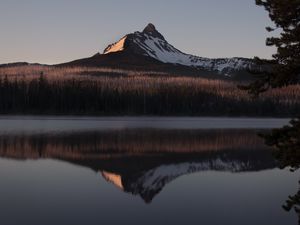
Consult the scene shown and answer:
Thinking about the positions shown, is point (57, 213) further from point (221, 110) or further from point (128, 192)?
point (221, 110)

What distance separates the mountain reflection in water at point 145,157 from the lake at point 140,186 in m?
0.05

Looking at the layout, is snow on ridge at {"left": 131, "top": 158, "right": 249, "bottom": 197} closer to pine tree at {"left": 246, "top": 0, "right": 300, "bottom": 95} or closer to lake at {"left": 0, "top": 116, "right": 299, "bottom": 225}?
lake at {"left": 0, "top": 116, "right": 299, "bottom": 225}

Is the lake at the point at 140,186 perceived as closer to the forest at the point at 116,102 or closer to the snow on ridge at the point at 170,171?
the snow on ridge at the point at 170,171

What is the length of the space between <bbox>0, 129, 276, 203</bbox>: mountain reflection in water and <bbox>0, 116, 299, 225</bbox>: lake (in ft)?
0.15

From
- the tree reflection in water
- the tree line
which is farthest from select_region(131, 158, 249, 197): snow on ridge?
the tree line

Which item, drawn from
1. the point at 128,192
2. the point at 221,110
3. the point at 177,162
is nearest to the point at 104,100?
the point at 221,110

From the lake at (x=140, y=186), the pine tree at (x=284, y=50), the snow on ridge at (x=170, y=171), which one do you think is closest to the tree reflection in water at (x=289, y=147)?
the pine tree at (x=284, y=50)

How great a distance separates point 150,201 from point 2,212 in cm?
512

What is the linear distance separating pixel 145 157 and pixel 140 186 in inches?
414

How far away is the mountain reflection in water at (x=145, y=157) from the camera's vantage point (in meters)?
22.0

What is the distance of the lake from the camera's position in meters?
14.1

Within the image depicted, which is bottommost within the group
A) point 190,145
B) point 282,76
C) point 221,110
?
point 221,110

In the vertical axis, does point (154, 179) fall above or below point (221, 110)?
above

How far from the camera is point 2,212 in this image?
14.0 metres
